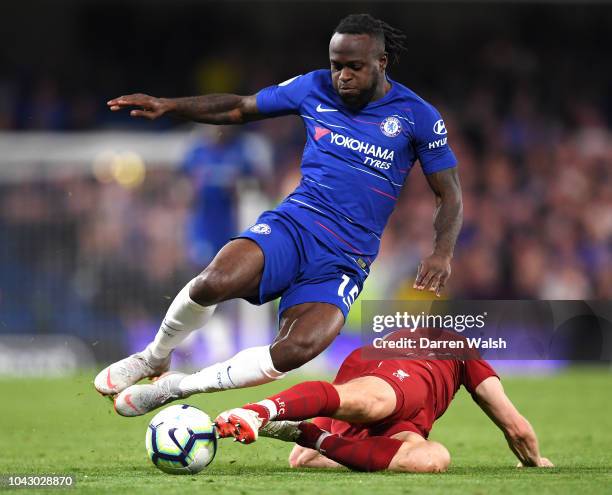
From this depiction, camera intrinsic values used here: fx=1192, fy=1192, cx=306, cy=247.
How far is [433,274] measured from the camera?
645cm

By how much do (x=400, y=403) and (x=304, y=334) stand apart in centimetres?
63

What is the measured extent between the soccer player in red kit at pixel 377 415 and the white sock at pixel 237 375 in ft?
0.89

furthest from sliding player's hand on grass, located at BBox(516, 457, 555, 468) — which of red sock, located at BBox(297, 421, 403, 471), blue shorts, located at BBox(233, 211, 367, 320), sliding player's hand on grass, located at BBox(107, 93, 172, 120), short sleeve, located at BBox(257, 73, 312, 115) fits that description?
sliding player's hand on grass, located at BBox(107, 93, 172, 120)

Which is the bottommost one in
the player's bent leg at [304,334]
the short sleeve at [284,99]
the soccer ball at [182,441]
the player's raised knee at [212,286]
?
the soccer ball at [182,441]

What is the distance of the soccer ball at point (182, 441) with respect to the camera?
5.82 m

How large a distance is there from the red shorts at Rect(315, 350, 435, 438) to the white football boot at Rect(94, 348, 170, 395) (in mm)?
1007

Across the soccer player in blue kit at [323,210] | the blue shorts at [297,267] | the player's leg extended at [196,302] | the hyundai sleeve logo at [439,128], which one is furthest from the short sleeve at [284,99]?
the player's leg extended at [196,302]

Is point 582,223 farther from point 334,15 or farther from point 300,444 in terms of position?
point 300,444

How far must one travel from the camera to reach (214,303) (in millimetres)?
6562

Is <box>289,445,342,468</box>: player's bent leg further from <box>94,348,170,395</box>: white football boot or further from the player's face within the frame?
the player's face

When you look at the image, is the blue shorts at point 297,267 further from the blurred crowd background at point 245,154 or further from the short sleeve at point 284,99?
the blurred crowd background at point 245,154

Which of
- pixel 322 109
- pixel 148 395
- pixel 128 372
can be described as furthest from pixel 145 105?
pixel 148 395

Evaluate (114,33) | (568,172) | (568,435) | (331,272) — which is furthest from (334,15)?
(331,272)

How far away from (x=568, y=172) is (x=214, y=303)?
1110 centimetres
